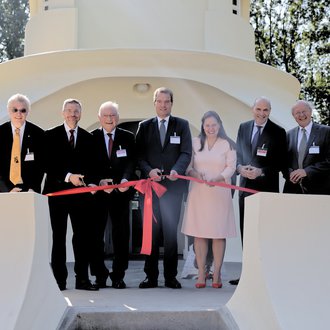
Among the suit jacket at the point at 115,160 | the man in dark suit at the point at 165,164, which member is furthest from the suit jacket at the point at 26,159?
the man in dark suit at the point at 165,164

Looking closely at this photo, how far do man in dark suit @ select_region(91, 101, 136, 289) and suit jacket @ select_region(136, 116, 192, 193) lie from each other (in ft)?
0.46

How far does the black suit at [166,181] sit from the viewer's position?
239 inches

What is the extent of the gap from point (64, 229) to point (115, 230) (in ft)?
1.61

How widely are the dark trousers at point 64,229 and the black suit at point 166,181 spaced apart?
25.4 inches

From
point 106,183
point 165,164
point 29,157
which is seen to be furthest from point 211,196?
point 29,157

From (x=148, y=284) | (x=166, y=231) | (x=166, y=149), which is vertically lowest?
(x=148, y=284)

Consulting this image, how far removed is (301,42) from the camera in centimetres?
2186

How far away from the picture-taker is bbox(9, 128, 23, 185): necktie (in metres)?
5.64

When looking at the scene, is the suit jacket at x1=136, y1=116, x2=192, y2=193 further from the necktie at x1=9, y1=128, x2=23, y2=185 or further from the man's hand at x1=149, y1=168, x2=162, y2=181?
the necktie at x1=9, y1=128, x2=23, y2=185

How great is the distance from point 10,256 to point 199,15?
6.26 metres

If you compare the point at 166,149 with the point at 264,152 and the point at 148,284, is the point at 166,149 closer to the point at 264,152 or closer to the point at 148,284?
the point at 264,152

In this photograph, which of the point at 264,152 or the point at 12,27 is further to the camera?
the point at 12,27

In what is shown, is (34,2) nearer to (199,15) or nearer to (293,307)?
(199,15)

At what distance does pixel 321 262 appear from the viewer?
430 cm
